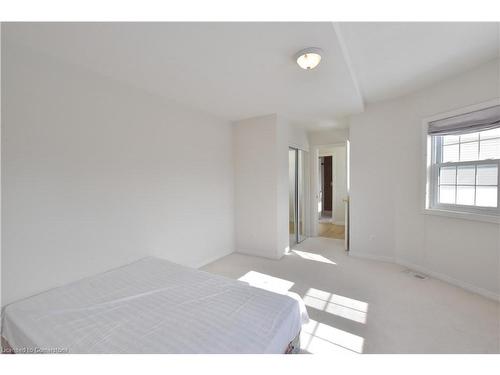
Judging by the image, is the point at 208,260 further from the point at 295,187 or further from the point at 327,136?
the point at 327,136

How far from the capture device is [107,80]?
2166mm

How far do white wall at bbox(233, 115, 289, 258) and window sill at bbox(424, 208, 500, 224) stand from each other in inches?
80.3

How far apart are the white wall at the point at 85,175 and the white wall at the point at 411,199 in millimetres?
2748

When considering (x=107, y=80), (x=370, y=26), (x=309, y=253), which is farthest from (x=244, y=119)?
(x=309, y=253)

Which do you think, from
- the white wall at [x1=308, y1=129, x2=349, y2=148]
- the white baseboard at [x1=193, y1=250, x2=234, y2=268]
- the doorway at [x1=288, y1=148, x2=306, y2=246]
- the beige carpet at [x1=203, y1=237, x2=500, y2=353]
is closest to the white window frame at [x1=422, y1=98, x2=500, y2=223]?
the beige carpet at [x1=203, y1=237, x2=500, y2=353]

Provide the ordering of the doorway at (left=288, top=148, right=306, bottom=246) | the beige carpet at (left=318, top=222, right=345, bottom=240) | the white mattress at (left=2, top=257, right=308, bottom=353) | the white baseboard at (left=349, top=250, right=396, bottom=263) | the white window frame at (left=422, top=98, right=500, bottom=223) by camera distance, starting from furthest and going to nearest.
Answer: the beige carpet at (left=318, top=222, right=345, bottom=240), the doorway at (left=288, top=148, right=306, bottom=246), the white baseboard at (left=349, top=250, right=396, bottom=263), the white window frame at (left=422, top=98, right=500, bottom=223), the white mattress at (left=2, top=257, right=308, bottom=353)

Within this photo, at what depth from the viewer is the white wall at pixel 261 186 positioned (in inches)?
140

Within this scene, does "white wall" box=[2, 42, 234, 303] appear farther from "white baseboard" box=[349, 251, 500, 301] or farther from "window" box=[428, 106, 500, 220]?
"window" box=[428, 106, 500, 220]

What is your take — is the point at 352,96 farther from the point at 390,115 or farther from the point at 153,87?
the point at 153,87

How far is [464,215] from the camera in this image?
8.32 ft

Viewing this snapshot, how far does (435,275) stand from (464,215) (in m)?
0.87

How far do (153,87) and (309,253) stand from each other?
3.47 metres

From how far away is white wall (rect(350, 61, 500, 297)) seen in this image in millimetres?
2393

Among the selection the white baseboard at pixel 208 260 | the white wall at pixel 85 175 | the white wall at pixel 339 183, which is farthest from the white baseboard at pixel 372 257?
the white wall at pixel 339 183
